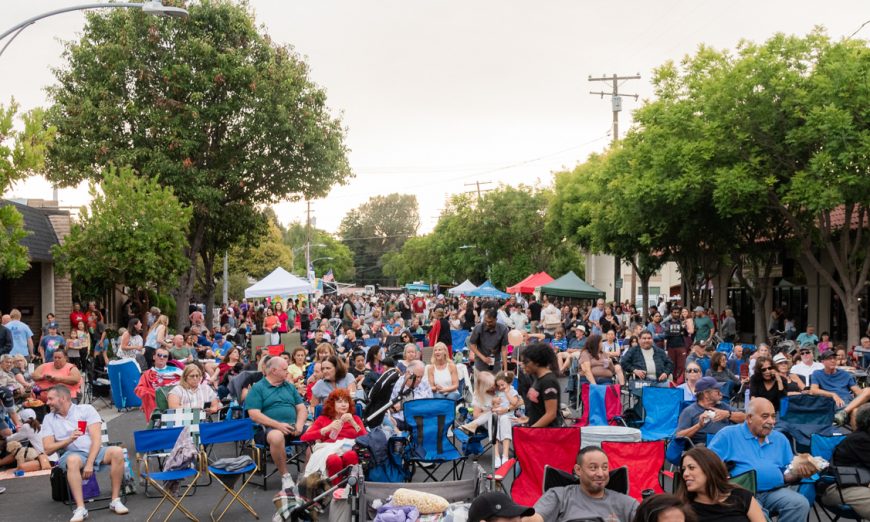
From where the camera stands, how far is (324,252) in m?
134

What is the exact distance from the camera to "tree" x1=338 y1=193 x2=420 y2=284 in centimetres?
13938

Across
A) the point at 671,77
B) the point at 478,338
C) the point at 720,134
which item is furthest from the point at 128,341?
the point at 671,77

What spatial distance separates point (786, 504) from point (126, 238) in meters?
22.3

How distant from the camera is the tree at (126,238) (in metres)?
25.7

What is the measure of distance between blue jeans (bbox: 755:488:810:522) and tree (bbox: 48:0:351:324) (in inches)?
995

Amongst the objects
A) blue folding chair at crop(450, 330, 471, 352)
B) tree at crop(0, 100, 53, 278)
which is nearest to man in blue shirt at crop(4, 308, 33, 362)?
tree at crop(0, 100, 53, 278)

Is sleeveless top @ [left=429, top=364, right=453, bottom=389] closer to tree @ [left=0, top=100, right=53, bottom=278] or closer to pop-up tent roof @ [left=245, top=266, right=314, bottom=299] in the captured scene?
tree @ [left=0, top=100, right=53, bottom=278]

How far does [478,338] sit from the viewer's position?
555 inches

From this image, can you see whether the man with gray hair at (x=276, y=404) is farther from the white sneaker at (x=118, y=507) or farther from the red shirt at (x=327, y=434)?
the white sneaker at (x=118, y=507)

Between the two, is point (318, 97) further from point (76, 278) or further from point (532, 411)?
point (532, 411)

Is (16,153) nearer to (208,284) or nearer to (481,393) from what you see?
(481,393)

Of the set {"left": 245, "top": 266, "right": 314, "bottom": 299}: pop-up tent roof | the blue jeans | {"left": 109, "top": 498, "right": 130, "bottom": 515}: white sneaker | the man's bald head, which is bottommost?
{"left": 109, "top": 498, "right": 130, "bottom": 515}: white sneaker

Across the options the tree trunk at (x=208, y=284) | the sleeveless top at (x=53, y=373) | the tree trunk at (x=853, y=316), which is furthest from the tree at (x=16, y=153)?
the tree trunk at (x=208, y=284)

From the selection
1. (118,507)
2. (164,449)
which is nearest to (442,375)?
(164,449)
